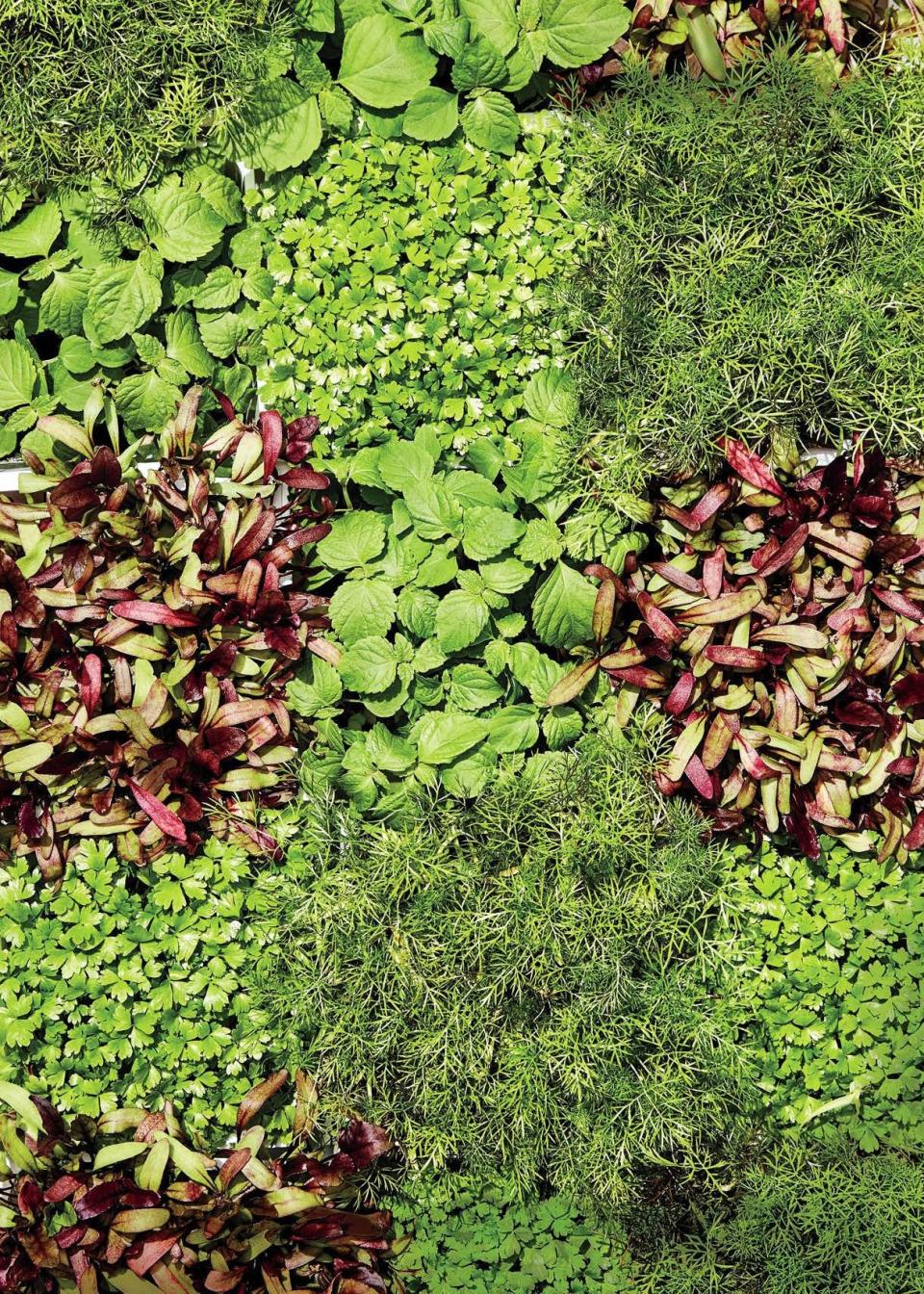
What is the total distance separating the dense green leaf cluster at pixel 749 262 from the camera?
2643 millimetres

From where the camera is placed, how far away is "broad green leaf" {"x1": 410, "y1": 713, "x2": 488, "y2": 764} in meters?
2.71

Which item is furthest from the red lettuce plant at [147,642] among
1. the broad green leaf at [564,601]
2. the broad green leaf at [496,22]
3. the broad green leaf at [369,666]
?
the broad green leaf at [496,22]

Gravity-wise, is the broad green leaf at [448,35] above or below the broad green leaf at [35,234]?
above

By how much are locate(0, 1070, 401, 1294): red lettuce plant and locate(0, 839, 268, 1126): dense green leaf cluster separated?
0.30 ft

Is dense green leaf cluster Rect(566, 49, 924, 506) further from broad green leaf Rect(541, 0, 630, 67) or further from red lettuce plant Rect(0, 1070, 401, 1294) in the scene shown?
red lettuce plant Rect(0, 1070, 401, 1294)

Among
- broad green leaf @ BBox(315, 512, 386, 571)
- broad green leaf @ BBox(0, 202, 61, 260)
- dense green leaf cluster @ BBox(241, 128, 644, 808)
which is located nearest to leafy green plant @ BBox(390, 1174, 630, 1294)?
dense green leaf cluster @ BBox(241, 128, 644, 808)

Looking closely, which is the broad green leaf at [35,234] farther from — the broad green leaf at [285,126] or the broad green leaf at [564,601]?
the broad green leaf at [564,601]

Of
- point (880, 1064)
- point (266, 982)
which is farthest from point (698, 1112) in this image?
point (266, 982)

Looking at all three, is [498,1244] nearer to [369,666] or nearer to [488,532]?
[369,666]

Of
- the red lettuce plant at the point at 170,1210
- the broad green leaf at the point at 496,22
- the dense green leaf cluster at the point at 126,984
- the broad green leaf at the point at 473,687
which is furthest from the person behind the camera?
the broad green leaf at the point at 473,687

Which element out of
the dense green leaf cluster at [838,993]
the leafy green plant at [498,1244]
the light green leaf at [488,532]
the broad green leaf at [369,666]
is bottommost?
the leafy green plant at [498,1244]

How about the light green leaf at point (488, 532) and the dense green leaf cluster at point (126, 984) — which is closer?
the dense green leaf cluster at point (126, 984)

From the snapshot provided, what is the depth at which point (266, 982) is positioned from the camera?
8.77ft

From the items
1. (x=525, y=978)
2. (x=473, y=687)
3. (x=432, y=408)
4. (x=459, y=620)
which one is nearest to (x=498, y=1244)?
(x=525, y=978)
